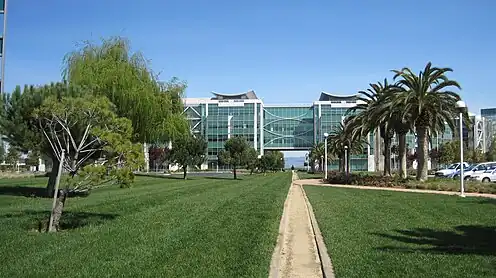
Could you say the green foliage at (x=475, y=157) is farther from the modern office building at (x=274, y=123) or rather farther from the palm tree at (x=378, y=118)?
the palm tree at (x=378, y=118)

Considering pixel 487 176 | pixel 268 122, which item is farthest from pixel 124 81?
pixel 268 122

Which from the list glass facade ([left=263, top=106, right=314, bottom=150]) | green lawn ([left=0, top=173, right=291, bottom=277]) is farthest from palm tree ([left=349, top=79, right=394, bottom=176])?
glass facade ([left=263, top=106, right=314, bottom=150])

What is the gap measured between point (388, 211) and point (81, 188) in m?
9.85

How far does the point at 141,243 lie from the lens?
10.2 m

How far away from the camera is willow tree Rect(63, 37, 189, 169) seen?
31.1 metres

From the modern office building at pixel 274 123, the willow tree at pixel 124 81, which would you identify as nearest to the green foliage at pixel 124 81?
the willow tree at pixel 124 81

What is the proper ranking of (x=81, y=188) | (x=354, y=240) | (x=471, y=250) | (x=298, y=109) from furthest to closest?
(x=298, y=109) < (x=81, y=188) < (x=354, y=240) < (x=471, y=250)

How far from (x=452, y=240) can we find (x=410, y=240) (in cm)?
89

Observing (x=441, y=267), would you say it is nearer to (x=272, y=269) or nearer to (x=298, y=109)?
(x=272, y=269)

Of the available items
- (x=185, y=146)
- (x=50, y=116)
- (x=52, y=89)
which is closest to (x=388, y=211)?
(x=50, y=116)

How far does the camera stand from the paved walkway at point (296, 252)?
847 cm

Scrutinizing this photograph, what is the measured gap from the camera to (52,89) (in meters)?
19.5

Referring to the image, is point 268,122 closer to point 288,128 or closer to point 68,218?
point 288,128

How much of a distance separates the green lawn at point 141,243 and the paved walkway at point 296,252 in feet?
0.73
